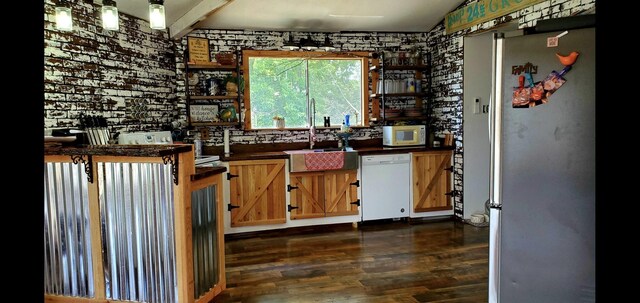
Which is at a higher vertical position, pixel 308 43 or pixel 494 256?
pixel 308 43

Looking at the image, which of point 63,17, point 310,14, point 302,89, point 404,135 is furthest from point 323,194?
point 63,17

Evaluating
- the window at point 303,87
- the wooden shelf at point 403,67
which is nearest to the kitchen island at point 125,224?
the window at point 303,87

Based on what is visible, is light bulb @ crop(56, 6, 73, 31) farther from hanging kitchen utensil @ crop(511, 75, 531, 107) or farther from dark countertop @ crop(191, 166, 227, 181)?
hanging kitchen utensil @ crop(511, 75, 531, 107)

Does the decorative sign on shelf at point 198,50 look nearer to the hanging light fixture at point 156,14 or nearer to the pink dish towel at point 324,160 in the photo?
the pink dish towel at point 324,160

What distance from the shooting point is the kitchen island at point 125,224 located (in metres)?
2.67

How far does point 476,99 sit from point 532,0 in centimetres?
132

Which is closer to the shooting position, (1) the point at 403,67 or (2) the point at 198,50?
(2) the point at 198,50

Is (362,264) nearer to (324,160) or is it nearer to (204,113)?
(324,160)

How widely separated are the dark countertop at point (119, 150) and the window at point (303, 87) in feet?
8.52

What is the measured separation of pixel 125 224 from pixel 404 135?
3526 mm

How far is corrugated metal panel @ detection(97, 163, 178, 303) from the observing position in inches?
106

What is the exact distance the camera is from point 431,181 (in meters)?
5.21
